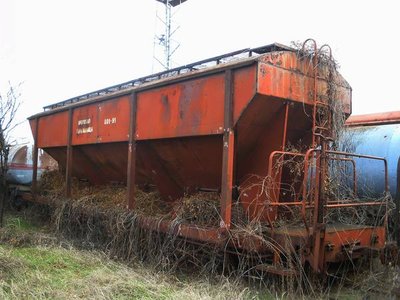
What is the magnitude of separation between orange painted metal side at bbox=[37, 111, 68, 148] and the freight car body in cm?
626

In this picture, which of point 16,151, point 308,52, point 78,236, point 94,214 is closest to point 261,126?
point 308,52

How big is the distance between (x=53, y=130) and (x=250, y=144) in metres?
6.42

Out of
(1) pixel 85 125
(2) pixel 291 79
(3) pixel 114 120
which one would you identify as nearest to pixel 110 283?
(2) pixel 291 79

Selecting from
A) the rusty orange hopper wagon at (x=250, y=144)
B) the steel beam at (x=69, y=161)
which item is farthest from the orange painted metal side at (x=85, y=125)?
Result: the rusty orange hopper wagon at (x=250, y=144)

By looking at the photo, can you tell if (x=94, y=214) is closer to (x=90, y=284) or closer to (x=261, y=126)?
(x=90, y=284)

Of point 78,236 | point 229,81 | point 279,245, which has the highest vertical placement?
point 229,81

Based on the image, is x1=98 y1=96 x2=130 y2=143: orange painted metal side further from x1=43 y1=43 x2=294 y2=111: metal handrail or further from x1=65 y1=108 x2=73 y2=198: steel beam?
x1=65 y1=108 x2=73 y2=198: steel beam

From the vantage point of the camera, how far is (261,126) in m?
5.57

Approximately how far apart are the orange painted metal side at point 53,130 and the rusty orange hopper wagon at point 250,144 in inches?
119

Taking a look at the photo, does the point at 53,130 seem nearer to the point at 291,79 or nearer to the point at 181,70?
the point at 181,70

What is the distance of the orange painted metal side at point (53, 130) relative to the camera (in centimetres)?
990

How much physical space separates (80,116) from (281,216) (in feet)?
16.9

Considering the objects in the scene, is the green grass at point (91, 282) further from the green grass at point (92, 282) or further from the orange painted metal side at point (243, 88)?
the orange painted metal side at point (243, 88)

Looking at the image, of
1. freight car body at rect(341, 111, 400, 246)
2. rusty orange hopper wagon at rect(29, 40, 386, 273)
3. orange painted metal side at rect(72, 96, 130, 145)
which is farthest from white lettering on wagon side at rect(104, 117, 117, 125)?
freight car body at rect(341, 111, 400, 246)
